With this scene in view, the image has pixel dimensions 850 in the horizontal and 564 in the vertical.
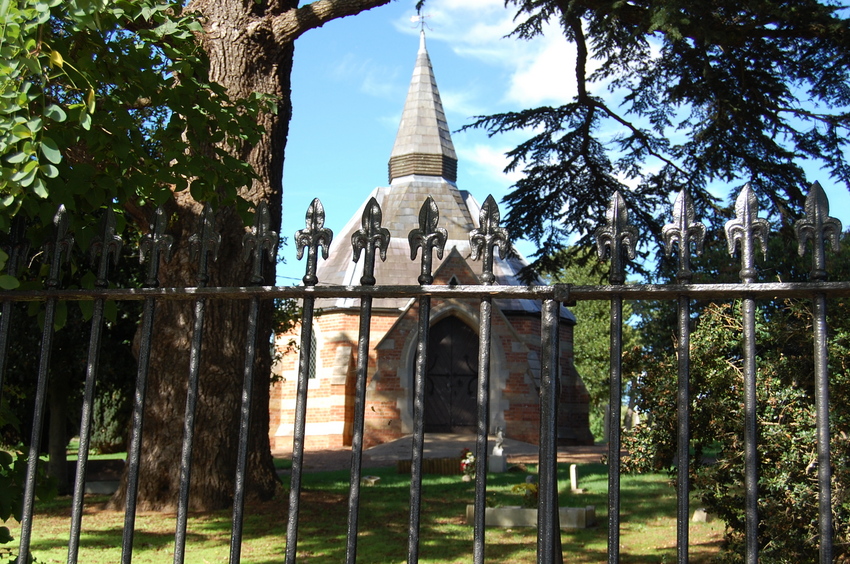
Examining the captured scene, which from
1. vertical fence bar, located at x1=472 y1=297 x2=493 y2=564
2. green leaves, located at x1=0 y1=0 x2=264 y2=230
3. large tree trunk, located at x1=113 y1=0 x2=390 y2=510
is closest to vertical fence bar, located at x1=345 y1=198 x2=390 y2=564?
vertical fence bar, located at x1=472 y1=297 x2=493 y2=564

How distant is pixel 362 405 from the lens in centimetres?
352

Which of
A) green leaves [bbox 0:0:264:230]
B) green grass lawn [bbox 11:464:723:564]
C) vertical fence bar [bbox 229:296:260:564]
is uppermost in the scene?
green leaves [bbox 0:0:264:230]

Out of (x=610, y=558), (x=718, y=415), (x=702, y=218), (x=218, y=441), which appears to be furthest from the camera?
(x=702, y=218)

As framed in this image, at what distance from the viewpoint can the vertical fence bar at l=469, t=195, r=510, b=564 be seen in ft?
10.9

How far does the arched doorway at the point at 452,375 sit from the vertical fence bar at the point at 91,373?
19.3 m

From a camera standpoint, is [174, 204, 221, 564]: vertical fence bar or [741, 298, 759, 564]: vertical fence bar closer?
[741, 298, 759, 564]: vertical fence bar

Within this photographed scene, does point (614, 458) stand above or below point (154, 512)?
above

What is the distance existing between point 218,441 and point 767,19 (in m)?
7.73

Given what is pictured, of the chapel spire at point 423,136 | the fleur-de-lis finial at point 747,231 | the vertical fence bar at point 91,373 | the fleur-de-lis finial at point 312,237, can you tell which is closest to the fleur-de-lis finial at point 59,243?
the vertical fence bar at point 91,373

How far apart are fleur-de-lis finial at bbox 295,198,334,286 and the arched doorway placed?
19517 millimetres

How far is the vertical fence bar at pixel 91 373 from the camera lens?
3744 millimetres

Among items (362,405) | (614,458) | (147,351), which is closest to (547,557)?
(614,458)

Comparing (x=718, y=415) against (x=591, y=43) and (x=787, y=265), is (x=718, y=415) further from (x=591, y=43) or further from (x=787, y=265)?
(x=787, y=265)

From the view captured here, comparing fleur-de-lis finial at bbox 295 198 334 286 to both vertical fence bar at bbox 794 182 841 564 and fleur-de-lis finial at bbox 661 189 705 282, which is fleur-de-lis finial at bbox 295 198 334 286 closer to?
fleur-de-lis finial at bbox 661 189 705 282
